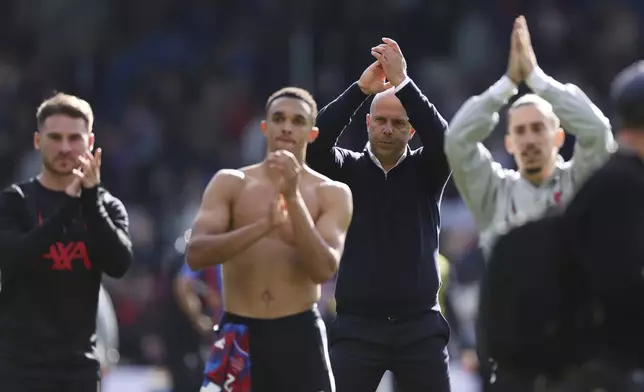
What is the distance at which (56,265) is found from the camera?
8.44 meters

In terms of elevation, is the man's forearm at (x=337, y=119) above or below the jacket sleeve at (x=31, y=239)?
above

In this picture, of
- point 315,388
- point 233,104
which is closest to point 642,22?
point 233,104

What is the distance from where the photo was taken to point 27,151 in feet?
64.8

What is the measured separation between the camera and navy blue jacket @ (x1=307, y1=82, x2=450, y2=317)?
8781mm

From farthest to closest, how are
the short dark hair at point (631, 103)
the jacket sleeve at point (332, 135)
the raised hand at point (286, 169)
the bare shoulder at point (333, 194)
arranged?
the jacket sleeve at point (332, 135), the bare shoulder at point (333, 194), the raised hand at point (286, 169), the short dark hair at point (631, 103)

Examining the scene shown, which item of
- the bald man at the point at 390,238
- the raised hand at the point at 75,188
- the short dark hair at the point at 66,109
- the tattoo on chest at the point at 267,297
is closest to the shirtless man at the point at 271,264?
the tattoo on chest at the point at 267,297

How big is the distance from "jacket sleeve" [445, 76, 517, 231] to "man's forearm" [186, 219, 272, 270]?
117 centimetres

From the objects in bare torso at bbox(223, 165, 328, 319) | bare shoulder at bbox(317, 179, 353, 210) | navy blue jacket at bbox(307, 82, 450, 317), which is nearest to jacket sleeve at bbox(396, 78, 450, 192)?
navy blue jacket at bbox(307, 82, 450, 317)

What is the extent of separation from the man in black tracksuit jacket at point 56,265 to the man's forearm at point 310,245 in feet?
4.02

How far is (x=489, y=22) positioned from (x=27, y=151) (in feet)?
20.0

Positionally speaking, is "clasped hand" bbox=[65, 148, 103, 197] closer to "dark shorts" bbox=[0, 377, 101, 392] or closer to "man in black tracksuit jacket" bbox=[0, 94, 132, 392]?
"man in black tracksuit jacket" bbox=[0, 94, 132, 392]

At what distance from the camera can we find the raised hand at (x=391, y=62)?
8.61m

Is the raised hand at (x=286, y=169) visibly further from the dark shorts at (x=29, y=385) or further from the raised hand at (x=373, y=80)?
the dark shorts at (x=29, y=385)

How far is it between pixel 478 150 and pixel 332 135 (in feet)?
3.54
